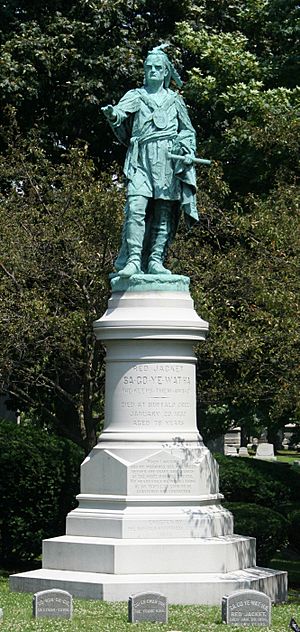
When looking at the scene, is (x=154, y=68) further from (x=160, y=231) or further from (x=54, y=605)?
(x=54, y=605)

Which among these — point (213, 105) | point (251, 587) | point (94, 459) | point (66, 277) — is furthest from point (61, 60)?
point (251, 587)

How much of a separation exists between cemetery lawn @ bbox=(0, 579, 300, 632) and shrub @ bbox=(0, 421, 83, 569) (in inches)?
200

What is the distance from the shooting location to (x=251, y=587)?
13.8 meters

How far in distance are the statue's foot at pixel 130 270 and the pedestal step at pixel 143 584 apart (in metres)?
3.44

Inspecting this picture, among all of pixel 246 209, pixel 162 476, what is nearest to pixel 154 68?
pixel 162 476

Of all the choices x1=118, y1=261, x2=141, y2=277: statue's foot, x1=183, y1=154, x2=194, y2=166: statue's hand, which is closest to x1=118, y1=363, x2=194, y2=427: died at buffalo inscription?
x1=118, y1=261, x2=141, y2=277: statue's foot

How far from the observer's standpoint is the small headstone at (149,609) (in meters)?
12.0

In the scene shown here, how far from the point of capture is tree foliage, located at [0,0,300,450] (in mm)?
18266

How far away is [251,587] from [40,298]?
6.16 metres

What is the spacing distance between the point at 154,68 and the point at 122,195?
334 centimetres

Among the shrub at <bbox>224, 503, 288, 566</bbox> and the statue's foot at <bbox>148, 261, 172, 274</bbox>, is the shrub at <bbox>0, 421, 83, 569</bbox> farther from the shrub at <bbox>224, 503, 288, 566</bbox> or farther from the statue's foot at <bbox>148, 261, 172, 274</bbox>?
the statue's foot at <bbox>148, 261, 172, 274</bbox>

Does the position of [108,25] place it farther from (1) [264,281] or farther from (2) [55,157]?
(1) [264,281]

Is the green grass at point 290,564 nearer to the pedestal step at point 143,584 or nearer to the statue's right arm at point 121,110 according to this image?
the pedestal step at point 143,584

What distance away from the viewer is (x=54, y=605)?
1201cm
